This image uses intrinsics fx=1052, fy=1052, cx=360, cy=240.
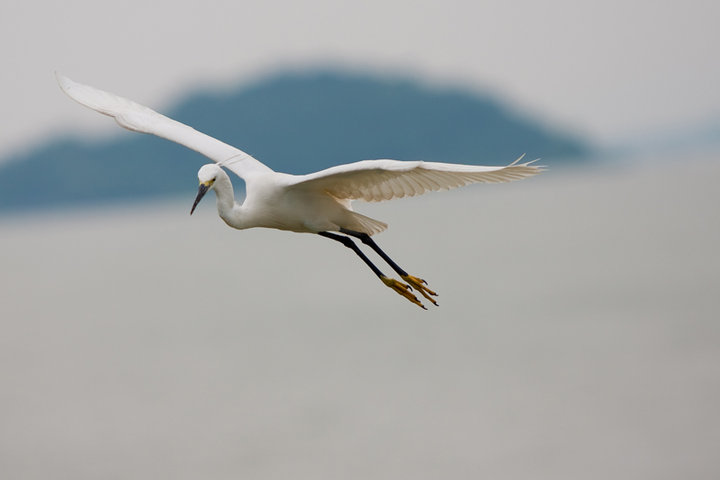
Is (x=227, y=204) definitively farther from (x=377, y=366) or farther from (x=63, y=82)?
(x=377, y=366)

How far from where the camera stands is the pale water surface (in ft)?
123

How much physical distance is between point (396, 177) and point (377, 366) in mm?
37704

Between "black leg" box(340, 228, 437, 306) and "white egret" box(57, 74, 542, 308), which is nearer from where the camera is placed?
"white egret" box(57, 74, 542, 308)

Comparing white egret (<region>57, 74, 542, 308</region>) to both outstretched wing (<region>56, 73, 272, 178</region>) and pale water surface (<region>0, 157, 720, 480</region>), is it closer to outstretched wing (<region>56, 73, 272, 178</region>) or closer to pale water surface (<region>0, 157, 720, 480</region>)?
outstretched wing (<region>56, 73, 272, 178</region>)

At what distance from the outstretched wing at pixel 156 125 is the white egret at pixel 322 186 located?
0.03 ft

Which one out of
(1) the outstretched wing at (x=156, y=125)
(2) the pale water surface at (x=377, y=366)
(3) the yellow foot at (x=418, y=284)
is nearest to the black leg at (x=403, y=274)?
(3) the yellow foot at (x=418, y=284)

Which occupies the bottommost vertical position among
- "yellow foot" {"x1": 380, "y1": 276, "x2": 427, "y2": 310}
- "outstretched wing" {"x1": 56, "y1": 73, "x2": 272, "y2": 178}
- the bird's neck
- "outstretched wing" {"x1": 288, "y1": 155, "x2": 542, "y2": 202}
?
"yellow foot" {"x1": 380, "y1": 276, "x2": 427, "y2": 310}

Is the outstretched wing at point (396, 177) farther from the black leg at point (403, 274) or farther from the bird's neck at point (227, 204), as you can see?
the bird's neck at point (227, 204)

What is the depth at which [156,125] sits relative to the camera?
11.0 meters

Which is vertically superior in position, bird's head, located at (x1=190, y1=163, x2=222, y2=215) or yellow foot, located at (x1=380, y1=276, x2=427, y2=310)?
bird's head, located at (x1=190, y1=163, x2=222, y2=215)

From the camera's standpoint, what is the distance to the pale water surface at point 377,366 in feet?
123

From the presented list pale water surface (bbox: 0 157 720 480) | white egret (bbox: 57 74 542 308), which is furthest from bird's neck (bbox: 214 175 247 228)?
pale water surface (bbox: 0 157 720 480)

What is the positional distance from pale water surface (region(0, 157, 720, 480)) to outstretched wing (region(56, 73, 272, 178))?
24984mm

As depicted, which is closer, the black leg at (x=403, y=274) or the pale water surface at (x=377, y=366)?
the black leg at (x=403, y=274)
